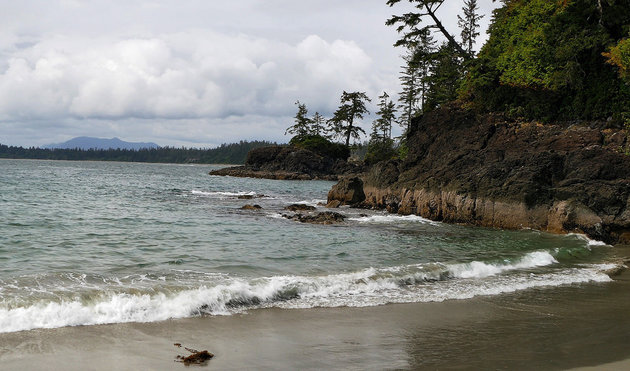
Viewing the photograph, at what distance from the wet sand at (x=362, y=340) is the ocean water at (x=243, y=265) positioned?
68 centimetres

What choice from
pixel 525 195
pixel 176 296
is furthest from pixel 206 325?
pixel 525 195

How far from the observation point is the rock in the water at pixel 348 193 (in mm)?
31422

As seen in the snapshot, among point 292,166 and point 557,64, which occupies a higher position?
point 557,64

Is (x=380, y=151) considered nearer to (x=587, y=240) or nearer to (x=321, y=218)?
(x=321, y=218)

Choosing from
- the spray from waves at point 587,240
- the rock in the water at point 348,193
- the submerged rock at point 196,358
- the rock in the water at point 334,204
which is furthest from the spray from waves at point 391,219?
the submerged rock at point 196,358

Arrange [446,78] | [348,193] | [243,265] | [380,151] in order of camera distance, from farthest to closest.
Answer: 1. [380,151]
2. [446,78]
3. [348,193]
4. [243,265]

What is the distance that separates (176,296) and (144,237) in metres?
8.06

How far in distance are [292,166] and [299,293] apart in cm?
7118

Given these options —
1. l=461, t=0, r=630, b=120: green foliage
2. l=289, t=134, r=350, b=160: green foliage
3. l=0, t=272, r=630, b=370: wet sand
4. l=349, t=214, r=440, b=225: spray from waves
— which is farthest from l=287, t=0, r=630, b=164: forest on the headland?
l=289, t=134, r=350, b=160: green foliage

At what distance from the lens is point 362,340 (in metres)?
7.18

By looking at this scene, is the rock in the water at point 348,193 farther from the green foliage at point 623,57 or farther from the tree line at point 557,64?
the green foliage at point 623,57

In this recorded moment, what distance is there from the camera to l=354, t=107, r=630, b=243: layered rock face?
18.9 metres

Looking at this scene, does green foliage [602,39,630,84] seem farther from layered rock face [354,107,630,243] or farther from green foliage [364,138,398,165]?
green foliage [364,138,398,165]

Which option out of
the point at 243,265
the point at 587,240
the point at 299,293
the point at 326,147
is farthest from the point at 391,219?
the point at 326,147
